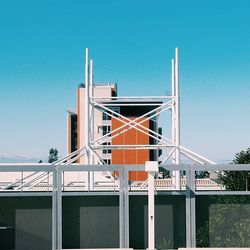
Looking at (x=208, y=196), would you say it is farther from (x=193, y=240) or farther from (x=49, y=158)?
(x=49, y=158)

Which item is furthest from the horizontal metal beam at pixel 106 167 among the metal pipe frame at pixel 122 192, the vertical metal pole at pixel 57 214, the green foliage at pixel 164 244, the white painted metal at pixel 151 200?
the green foliage at pixel 164 244

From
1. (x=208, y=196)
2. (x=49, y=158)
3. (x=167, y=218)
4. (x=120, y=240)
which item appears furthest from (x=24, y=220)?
(x=49, y=158)

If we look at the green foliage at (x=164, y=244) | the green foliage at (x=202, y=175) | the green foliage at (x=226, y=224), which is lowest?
the green foliage at (x=164, y=244)

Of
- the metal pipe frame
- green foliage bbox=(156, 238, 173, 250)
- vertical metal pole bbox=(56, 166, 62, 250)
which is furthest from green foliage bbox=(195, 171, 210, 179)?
vertical metal pole bbox=(56, 166, 62, 250)

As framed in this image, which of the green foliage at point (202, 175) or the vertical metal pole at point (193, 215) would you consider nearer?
the vertical metal pole at point (193, 215)

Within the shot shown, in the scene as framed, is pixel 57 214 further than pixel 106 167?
No

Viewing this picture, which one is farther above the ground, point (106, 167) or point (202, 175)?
point (106, 167)

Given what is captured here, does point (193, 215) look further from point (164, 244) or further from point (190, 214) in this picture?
point (164, 244)

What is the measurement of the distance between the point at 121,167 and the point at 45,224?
1.62 m

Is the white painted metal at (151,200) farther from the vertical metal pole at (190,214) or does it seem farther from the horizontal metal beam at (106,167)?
the vertical metal pole at (190,214)

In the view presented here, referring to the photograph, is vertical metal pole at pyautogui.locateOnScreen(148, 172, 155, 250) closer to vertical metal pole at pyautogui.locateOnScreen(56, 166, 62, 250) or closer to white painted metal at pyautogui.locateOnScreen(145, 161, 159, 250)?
white painted metal at pyautogui.locateOnScreen(145, 161, 159, 250)

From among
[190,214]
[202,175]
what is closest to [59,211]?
[190,214]

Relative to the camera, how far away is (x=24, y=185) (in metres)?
9.17

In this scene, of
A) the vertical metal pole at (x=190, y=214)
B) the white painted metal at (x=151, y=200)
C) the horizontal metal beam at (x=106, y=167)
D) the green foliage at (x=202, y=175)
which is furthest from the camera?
the green foliage at (x=202, y=175)
